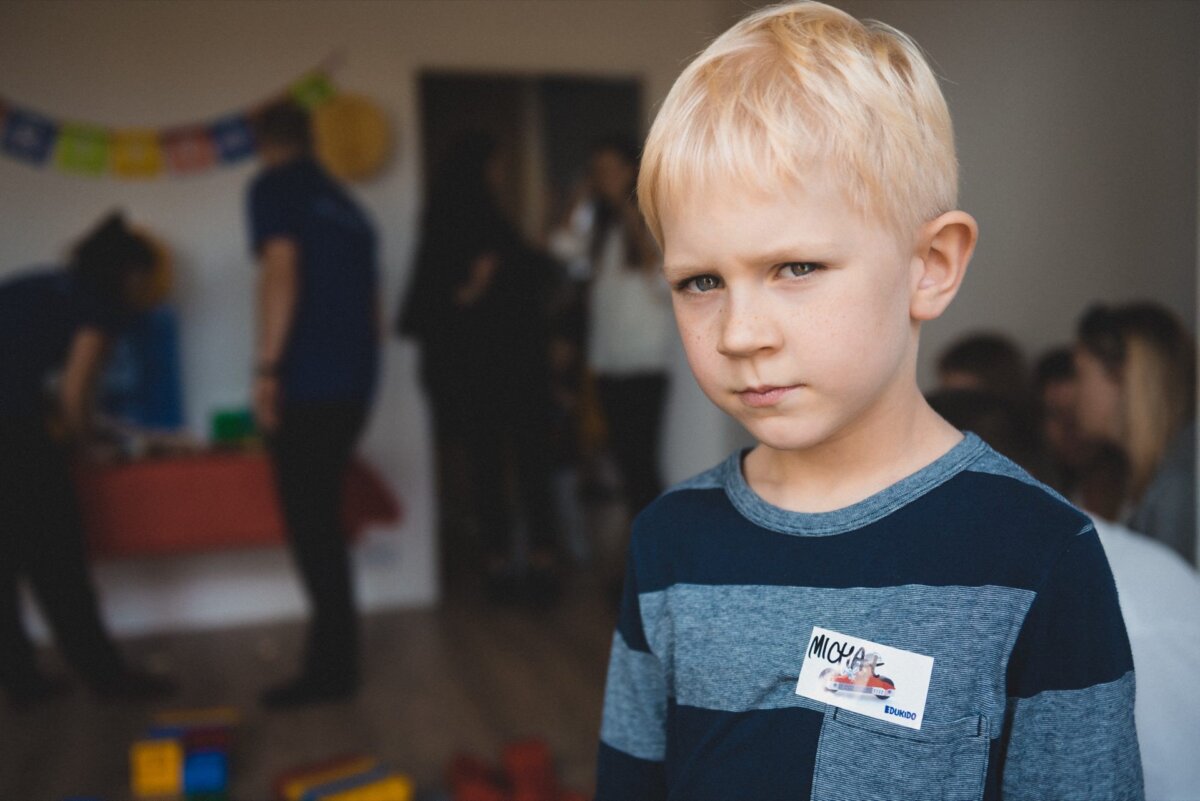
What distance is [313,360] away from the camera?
83.0 inches

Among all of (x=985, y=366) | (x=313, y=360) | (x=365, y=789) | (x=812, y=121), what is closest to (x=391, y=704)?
(x=365, y=789)

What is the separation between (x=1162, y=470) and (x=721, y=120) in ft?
4.43

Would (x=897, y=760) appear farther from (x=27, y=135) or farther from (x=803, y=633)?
(x=27, y=135)

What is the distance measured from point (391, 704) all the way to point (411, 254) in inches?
50.4

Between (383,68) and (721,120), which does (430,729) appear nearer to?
(383,68)

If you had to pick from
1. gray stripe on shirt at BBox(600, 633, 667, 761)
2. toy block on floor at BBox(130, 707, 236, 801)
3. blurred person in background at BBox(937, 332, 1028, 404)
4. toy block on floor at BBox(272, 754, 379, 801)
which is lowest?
toy block on floor at BBox(272, 754, 379, 801)

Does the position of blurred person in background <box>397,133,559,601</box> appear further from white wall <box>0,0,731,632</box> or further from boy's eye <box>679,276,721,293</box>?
boy's eye <box>679,276,721,293</box>

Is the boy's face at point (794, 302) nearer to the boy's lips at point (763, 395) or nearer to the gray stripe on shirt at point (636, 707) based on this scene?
the boy's lips at point (763, 395)

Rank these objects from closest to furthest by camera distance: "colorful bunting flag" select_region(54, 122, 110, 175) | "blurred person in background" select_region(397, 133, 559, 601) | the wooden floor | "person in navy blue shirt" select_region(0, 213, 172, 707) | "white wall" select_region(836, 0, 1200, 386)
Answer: "colorful bunting flag" select_region(54, 122, 110, 175) < "person in navy blue shirt" select_region(0, 213, 172, 707) < the wooden floor < "white wall" select_region(836, 0, 1200, 386) < "blurred person in background" select_region(397, 133, 559, 601)

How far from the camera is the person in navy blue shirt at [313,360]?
2041 mm

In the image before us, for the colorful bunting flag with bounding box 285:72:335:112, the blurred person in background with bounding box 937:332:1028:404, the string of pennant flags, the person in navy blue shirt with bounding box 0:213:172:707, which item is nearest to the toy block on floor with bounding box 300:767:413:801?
the person in navy blue shirt with bounding box 0:213:172:707

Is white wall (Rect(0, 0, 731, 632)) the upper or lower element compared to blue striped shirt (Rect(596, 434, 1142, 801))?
upper

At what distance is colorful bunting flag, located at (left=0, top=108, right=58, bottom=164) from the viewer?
1.08 meters

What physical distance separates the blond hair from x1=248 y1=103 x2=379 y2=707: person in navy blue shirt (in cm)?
154
